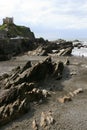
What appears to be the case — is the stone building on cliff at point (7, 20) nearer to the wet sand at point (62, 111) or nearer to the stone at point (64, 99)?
the wet sand at point (62, 111)

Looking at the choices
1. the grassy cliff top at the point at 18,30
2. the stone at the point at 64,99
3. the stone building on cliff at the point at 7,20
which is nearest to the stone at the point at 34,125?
the stone at the point at 64,99

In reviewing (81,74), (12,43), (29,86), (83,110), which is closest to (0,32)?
(12,43)

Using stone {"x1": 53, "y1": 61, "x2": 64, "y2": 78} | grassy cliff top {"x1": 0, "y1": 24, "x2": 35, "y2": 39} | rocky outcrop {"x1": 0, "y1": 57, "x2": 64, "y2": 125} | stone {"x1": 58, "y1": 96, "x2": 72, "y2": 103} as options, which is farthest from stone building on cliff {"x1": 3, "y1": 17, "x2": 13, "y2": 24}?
stone {"x1": 58, "y1": 96, "x2": 72, "y2": 103}

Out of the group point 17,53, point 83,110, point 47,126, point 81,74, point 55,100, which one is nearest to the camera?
point 47,126

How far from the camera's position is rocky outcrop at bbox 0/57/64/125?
34394 millimetres

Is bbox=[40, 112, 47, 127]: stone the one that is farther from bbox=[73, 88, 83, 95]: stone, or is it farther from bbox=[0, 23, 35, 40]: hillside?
bbox=[0, 23, 35, 40]: hillside

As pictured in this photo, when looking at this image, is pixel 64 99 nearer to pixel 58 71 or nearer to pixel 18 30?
pixel 58 71

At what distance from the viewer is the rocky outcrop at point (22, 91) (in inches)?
1354

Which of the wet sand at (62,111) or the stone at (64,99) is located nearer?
the wet sand at (62,111)

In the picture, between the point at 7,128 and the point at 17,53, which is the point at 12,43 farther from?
the point at 7,128

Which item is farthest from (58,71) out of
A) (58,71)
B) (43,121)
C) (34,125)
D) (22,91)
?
(34,125)

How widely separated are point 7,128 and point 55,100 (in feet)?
36.8

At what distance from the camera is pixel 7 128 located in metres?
31.6

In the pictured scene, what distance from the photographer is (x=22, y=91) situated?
131ft
